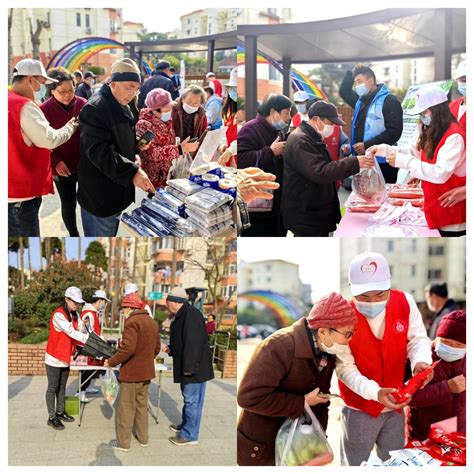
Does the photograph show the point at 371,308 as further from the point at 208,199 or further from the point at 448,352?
the point at 208,199

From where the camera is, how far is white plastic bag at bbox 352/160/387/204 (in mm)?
4297

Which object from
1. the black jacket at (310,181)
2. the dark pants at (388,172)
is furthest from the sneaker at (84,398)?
the dark pants at (388,172)

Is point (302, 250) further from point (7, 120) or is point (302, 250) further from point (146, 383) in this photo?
point (7, 120)

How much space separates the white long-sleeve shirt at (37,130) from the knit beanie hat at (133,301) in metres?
0.99

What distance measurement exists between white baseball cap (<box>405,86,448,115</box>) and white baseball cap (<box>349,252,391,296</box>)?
0.94 meters

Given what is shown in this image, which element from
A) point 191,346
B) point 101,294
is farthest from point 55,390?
point 191,346

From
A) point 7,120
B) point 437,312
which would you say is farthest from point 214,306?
point 7,120

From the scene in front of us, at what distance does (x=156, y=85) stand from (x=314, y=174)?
3.58 feet

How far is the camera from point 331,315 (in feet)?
12.3

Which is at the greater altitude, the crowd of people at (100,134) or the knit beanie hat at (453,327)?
the crowd of people at (100,134)

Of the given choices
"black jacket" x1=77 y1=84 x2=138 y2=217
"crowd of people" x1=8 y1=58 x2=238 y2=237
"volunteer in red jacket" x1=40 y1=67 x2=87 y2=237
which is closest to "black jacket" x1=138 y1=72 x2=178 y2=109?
"crowd of people" x1=8 y1=58 x2=238 y2=237

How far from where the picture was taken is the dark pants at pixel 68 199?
4289 mm

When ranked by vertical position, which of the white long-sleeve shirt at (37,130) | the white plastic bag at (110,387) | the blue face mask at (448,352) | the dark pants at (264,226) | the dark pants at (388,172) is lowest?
the white plastic bag at (110,387)

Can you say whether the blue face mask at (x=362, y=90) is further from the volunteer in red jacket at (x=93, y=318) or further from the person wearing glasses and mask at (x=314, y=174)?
the volunteer in red jacket at (x=93, y=318)
